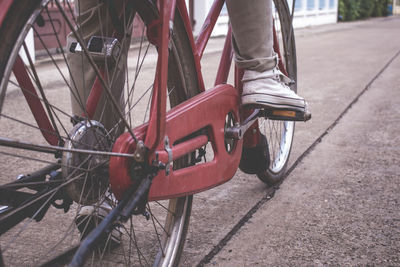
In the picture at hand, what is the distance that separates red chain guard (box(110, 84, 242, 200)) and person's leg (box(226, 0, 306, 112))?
0.10 meters

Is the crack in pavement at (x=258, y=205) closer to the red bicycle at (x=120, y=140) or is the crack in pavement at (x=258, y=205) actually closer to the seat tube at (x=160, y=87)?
the red bicycle at (x=120, y=140)

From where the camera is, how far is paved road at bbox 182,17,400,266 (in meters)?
2.00

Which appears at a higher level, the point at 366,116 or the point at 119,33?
the point at 119,33

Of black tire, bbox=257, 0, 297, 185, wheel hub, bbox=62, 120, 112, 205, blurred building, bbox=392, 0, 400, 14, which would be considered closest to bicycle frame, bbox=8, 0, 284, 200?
wheel hub, bbox=62, 120, 112, 205

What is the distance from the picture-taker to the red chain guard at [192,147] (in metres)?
1.42

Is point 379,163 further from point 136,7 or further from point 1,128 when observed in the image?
point 1,128

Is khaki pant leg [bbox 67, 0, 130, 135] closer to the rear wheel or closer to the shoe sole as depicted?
the rear wheel

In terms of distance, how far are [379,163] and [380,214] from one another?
788 millimetres

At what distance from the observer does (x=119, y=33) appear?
1746 millimetres

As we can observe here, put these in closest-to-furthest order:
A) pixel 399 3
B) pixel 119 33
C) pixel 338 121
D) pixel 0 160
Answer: pixel 119 33 → pixel 0 160 → pixel 338 121 → pixel 399 3

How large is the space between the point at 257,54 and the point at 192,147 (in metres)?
0.53

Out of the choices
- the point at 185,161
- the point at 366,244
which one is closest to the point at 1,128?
the point at 185,161

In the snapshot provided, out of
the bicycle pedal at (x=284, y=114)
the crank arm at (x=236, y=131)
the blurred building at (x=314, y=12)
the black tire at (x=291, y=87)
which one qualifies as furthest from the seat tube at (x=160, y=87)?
the blurred building at (x=314, y=12)

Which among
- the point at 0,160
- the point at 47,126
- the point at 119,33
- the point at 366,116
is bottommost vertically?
the point at 366,116
